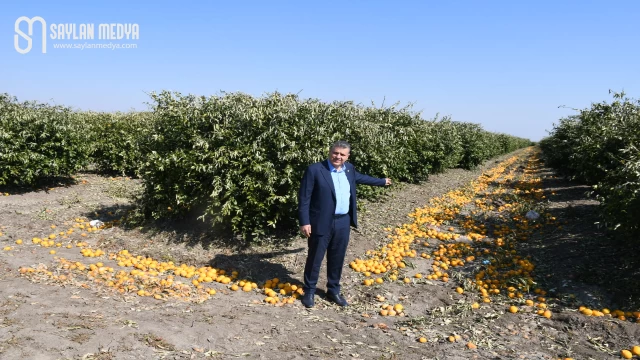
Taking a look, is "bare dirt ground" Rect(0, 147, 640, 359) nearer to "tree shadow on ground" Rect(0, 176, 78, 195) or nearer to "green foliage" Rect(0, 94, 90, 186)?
"green foliage" Rect(0, 94, 90, 186)

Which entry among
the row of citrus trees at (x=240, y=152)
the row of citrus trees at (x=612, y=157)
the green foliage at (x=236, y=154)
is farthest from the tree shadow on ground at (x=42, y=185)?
the row of citrus trees at (x=612, y=157)

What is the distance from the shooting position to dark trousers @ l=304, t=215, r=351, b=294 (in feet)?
16.5

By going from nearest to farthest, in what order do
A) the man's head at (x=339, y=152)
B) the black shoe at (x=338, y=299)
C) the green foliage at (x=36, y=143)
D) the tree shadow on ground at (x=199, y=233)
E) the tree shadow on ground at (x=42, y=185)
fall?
the man's head at (x=339, y=152) → the black shoe at (x=338, y=299) → the tree shadow on ground at (x=199, y=233) → the green foliage at (x=36, y=143) → the tree shadow on ground at (x=42, y=185)

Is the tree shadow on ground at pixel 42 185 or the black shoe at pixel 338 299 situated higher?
the tree shadow on ground at pixel 42 185

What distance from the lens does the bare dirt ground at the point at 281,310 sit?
3.81 meters

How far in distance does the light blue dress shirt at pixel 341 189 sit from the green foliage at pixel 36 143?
363 inches

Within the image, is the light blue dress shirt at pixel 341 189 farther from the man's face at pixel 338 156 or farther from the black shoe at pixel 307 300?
the black shoe at pixel 307 300

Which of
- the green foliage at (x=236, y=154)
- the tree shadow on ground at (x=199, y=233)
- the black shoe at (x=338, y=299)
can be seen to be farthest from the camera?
the tree shadow on ground at (x=199, y=233)

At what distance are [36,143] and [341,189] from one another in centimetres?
966

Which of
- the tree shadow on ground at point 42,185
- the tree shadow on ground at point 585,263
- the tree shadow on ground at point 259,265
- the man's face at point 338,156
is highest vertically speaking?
the man's face at point 338,156

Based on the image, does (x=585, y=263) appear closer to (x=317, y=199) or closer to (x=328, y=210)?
(x=328, y=210)

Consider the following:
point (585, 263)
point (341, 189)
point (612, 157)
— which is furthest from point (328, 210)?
point (612, 157)

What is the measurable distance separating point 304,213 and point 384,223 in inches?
189

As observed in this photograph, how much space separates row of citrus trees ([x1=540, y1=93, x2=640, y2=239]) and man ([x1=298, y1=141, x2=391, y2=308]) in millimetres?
3497
